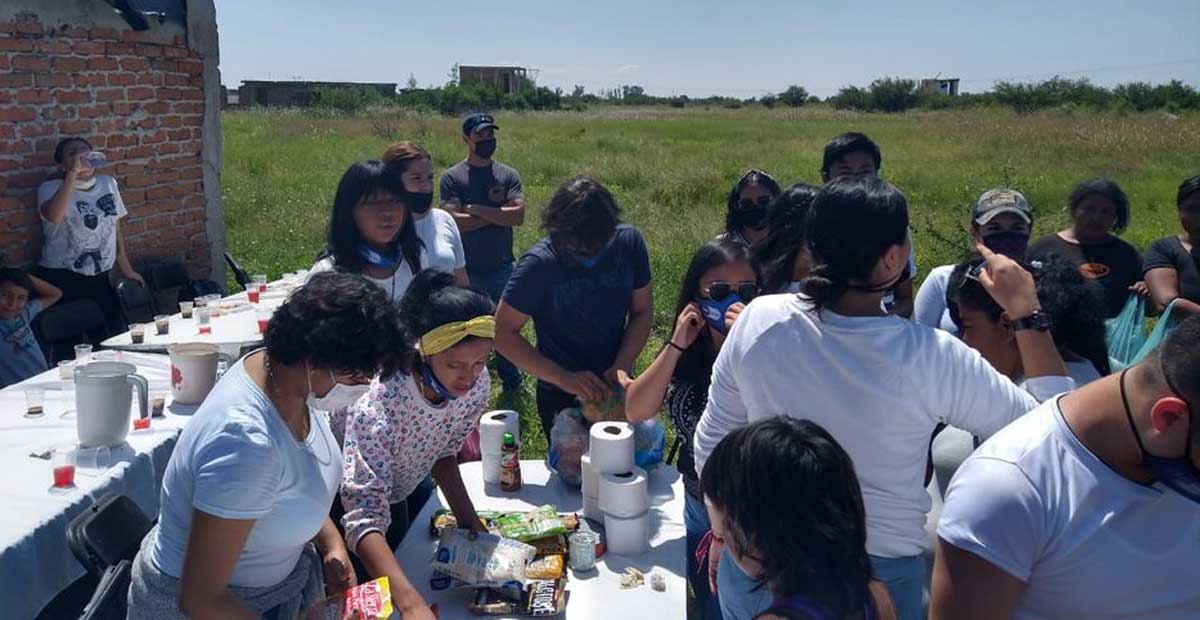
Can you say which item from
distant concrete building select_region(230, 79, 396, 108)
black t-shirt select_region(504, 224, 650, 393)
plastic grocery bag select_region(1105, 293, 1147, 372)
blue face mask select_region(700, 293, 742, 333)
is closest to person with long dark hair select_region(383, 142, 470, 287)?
black t-shirt select_region(504, 224, 650, 393)

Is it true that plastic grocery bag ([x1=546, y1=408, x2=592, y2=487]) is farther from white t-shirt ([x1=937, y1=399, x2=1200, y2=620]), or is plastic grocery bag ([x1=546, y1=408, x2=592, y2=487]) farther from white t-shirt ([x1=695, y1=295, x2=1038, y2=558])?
white t-shirt ([x1=937, y1=399, x2=1200, y2=620])

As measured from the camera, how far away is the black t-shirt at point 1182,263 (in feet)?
13.5

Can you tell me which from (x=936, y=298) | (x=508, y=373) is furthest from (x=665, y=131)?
(x=936, y=298)

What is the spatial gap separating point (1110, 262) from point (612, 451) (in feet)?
10.2

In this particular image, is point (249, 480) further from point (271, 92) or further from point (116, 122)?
point (271, 92)

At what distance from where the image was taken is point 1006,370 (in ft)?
7.44

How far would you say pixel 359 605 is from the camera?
6.29 feet

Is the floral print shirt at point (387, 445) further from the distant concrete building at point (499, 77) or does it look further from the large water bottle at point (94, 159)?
the distant concrete building at point (499, 77)

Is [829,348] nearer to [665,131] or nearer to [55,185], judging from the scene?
[55,185]

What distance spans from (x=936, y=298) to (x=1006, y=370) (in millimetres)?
804

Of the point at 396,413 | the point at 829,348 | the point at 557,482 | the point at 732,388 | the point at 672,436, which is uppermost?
the point at 829,348

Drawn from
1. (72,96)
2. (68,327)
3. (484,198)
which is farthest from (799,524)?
(72,96)

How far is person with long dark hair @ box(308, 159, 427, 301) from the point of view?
3.59m

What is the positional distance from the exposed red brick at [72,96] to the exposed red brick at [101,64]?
0.57 feet
